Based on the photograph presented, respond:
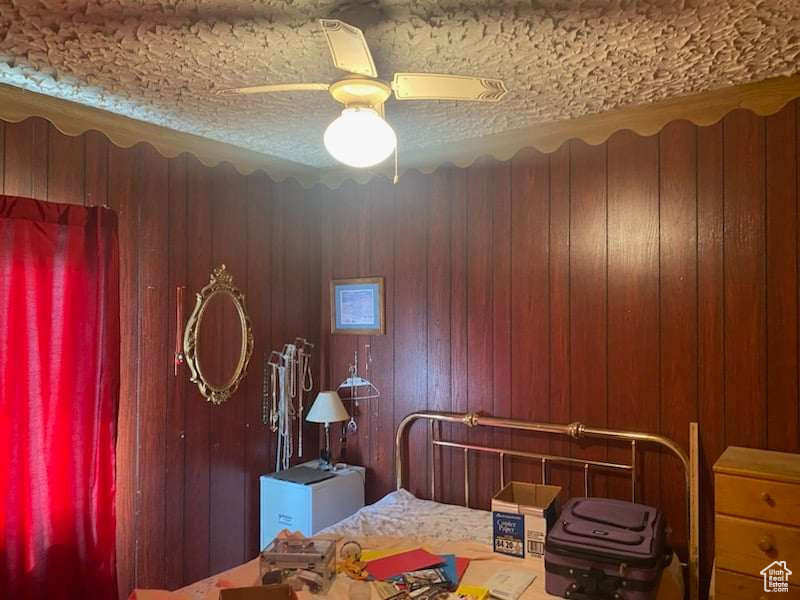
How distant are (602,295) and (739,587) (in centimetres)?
128

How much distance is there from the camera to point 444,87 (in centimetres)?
176

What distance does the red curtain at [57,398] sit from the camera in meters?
2.30

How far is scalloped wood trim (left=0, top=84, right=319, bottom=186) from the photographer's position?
2.39 m

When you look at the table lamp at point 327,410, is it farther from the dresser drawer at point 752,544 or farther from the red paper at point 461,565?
the dresser drawer at point 752,544

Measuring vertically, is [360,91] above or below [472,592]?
above

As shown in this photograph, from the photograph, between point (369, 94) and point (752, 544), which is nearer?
point (369, 94)

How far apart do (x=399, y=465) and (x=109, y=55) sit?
96.8 inches

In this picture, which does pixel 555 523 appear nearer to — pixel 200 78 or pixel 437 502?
pixel 437 502

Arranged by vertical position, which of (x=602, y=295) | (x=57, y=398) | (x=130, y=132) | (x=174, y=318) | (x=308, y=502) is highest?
(x=130, y=132)

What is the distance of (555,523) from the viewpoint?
237 centimetres

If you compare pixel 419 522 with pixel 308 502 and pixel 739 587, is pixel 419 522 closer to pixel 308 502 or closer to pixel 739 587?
pixel 308 502

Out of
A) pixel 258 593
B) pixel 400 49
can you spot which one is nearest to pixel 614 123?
pixel 400 49

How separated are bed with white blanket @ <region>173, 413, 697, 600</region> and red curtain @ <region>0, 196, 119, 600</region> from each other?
0.66 metres

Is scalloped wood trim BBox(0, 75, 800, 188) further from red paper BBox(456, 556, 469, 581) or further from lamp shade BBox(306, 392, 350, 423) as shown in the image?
red paper BBox(456, 556, 469, 581)
